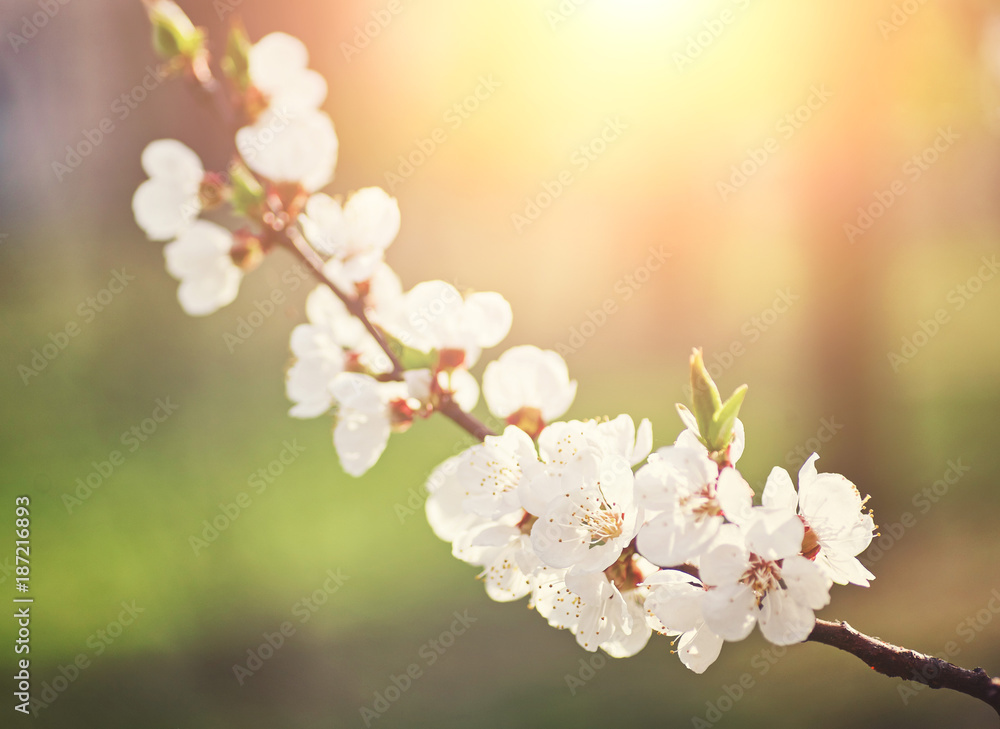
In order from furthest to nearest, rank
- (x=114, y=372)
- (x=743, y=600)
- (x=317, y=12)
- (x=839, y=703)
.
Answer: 1. (x=317, y=12)
2. (x=114, y=372)
3. (x=839, y=703)
4. (x=743, y=600)

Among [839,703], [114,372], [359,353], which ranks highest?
[359,353]

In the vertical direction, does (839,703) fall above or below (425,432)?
above

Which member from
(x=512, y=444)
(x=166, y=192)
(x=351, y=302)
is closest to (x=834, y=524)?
(x=512, y=444)

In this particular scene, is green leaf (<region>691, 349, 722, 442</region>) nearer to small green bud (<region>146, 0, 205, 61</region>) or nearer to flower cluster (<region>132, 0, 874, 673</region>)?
flower cluster (<region>132, 0, 874, 673</region>)

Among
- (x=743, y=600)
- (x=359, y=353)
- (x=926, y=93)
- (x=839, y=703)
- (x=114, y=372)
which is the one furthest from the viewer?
(x=114, y=372)

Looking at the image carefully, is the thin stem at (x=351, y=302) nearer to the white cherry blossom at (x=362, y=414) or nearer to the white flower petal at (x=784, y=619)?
the white cherry blossom at (x=362, y=414)

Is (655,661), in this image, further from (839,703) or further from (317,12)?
(317,12)

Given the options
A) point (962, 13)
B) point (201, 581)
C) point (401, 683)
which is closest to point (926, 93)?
point (962, 13)
